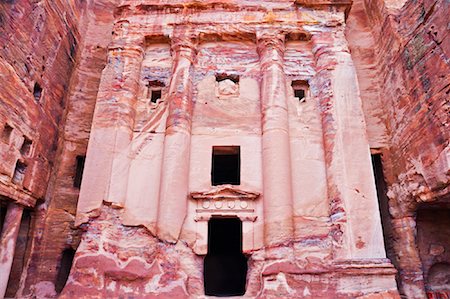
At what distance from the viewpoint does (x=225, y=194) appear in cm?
956

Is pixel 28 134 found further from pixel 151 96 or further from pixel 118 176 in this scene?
pixel 151 96

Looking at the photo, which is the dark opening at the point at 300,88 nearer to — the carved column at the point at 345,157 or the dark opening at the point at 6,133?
the carved column at the point at 345,157

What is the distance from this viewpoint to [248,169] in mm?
9938

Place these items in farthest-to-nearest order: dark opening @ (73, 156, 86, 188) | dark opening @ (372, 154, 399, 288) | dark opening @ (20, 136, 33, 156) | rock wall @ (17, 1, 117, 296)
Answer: dark opening @ (73, 156, 86, 188) < dark opening @ (372, 154, 399, 288) < rock wall @ (17, 1, 117, 296) < dark opening @ (20, 136, 33, 156)

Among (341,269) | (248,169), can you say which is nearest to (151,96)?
(248,169)

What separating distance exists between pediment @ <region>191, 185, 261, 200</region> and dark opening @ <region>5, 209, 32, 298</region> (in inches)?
186

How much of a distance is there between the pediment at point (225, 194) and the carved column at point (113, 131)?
198 centimetres

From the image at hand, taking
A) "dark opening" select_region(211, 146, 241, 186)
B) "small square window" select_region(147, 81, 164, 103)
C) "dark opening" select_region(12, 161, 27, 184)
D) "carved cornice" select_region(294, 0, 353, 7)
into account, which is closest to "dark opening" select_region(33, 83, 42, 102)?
"dark opening" select_region(12, 161, 27, 184)

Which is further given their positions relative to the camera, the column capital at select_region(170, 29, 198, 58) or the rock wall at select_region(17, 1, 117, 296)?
the column capital at select_region(170, 29, 198, 58)

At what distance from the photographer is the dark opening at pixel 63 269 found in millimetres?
10102

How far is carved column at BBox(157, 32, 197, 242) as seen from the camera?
917cm

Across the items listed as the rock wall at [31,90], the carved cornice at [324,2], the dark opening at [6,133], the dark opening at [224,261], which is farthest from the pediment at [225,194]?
the carved cornice at [324,2]

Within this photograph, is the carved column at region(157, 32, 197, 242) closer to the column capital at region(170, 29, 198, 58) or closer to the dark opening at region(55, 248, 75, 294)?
the column capital at region(170, 29, 198, 58)

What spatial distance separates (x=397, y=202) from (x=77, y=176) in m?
9.31
